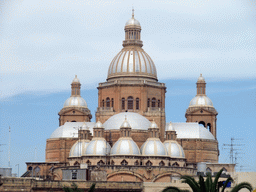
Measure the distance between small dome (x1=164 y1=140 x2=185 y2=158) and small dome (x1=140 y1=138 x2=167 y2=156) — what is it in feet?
5.47

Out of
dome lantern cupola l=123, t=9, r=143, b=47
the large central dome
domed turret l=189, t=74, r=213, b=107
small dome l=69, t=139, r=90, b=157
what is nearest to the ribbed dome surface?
the large central dome

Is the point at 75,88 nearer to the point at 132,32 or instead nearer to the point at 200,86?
the point at 132,32

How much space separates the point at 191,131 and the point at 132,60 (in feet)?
41.5

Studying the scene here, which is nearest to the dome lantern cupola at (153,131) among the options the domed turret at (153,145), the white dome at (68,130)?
the domed turret at (153,145)

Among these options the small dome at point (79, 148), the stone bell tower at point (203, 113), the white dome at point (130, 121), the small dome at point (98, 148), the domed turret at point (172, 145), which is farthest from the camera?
the stone bell tower at point (203, 113)

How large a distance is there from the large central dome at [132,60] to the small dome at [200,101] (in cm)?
1051

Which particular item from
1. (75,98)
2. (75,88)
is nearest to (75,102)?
(75,98)

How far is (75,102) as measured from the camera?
13450 centimetres

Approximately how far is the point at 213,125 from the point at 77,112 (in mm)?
20186

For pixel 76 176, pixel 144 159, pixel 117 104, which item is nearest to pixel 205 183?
pixel 76 176

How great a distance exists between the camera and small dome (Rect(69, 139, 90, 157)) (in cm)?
11431

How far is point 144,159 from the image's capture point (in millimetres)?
111062

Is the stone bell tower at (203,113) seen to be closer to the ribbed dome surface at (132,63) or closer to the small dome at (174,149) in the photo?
the ribbed dome surface at (132,63)

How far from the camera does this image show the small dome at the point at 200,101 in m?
133
